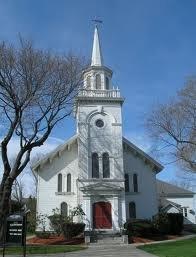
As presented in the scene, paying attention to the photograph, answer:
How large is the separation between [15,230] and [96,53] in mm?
27300

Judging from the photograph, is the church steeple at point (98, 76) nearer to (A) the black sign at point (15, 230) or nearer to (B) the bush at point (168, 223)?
(B) the bush at point (168, 223)

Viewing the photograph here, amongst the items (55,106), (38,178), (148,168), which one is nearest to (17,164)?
(55,106)

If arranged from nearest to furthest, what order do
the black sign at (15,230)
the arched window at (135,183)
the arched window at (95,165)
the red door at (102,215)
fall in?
the black sign at (15,230)
the red door at (102,215)
the arched window at (95,165)
the arched window at (135,183)

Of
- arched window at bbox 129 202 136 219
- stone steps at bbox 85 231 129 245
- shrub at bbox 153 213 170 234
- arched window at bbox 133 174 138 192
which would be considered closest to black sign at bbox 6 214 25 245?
stone steps at bbox 85 231 129 245

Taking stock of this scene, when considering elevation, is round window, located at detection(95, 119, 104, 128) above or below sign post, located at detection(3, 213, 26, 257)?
above

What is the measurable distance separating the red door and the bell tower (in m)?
0.19

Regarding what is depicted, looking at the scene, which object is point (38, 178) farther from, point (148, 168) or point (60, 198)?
point (148, 168)

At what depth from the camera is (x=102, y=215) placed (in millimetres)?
36219

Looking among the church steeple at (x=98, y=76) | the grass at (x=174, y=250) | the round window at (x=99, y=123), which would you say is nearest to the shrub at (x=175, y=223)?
the grass at (x=174, y=250)

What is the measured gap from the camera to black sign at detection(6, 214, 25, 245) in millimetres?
17500

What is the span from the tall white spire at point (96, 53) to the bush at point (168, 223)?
1600cm

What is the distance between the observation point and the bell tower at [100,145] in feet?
119

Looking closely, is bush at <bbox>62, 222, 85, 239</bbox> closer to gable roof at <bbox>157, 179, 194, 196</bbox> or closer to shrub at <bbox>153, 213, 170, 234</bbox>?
shrub at <bbox>153, 213, 170, 234</bbox>

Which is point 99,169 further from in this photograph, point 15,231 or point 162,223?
point 15,231
